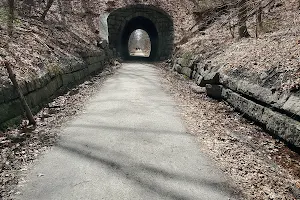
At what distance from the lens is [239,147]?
448 cm

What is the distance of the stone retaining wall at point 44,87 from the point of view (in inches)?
192

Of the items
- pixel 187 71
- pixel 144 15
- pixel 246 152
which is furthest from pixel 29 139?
pixel 144 15

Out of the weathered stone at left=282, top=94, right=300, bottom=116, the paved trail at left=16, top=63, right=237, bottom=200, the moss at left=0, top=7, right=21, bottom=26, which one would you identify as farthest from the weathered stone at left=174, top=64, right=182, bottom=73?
the weathered stone at left=282, top=94, right=300, bottom=116

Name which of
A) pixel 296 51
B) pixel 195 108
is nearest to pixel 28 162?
pixel 195 108

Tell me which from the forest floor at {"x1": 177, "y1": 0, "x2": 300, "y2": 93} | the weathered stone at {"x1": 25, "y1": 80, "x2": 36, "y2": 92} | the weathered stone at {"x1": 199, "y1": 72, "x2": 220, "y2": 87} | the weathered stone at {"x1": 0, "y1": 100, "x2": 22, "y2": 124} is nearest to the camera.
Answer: the weathered stone at {"x1": 0, "y1": 100, "x2": 22, "y2": 124}

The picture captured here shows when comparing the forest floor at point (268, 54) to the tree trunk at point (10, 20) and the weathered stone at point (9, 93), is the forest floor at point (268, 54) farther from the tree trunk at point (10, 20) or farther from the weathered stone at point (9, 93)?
the tree trunk at point (10, 20)

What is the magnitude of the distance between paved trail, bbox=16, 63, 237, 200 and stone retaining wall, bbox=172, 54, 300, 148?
62.8 inches

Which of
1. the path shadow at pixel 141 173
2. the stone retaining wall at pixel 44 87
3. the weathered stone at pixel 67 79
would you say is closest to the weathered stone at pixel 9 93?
the stone retaining wall at pixel 44 87

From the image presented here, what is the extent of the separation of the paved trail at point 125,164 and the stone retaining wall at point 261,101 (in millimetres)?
1596

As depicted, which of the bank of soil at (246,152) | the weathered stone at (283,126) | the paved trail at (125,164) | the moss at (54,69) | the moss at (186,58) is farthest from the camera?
the moss at (186,58)

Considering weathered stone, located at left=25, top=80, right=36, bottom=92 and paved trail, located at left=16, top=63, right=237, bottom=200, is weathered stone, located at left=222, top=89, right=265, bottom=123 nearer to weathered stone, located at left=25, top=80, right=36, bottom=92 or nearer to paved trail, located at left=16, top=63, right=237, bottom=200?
paved trail, located at left=16, top=63, right=237, bottom=200

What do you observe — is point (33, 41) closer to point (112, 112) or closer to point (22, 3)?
point (112, 112)

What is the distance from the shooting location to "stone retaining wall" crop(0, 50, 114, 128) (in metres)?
4.88

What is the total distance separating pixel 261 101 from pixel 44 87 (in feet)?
18.1
